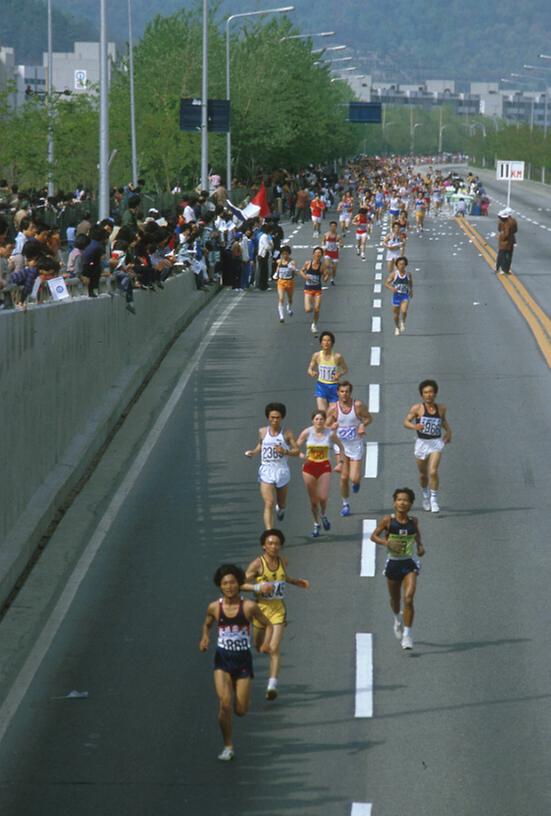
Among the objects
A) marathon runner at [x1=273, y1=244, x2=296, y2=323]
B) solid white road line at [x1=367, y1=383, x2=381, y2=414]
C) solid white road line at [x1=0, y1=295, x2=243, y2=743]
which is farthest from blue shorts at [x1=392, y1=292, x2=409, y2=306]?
solid white road line at [x1=0, y1=295, x2=243, y2=743]

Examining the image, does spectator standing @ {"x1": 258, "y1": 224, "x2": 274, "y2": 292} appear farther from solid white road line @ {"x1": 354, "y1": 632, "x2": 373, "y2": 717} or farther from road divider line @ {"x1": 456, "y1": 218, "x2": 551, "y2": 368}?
solid white road line @ {"x1": 354, "y1": 632, "x2": 373, "y2": 717}

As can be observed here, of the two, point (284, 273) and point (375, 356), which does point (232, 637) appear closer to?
point (375, 356)

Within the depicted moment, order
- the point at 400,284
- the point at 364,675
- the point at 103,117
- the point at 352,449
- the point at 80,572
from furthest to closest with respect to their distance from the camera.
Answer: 1. the point at 400,284
2. the point at 103,117
3. the point at 352,449
4. the point at 80,572
5. the point at 364,675

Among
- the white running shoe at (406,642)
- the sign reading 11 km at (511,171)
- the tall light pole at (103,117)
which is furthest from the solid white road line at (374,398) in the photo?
the sign reading 11 km at (511,171)

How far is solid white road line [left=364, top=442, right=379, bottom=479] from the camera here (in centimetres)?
2210

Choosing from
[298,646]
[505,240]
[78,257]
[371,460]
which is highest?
[78,257]

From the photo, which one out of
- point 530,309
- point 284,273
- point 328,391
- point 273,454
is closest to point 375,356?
point 284,273

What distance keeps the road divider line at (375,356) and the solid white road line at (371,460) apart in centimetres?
756

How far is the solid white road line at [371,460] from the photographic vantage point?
72.5ft

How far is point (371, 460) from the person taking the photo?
22922 mm

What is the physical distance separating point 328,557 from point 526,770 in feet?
20.2

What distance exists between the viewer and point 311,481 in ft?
61.2

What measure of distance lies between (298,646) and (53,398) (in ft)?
18.7

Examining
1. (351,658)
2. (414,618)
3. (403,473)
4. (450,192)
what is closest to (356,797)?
(351,658)
